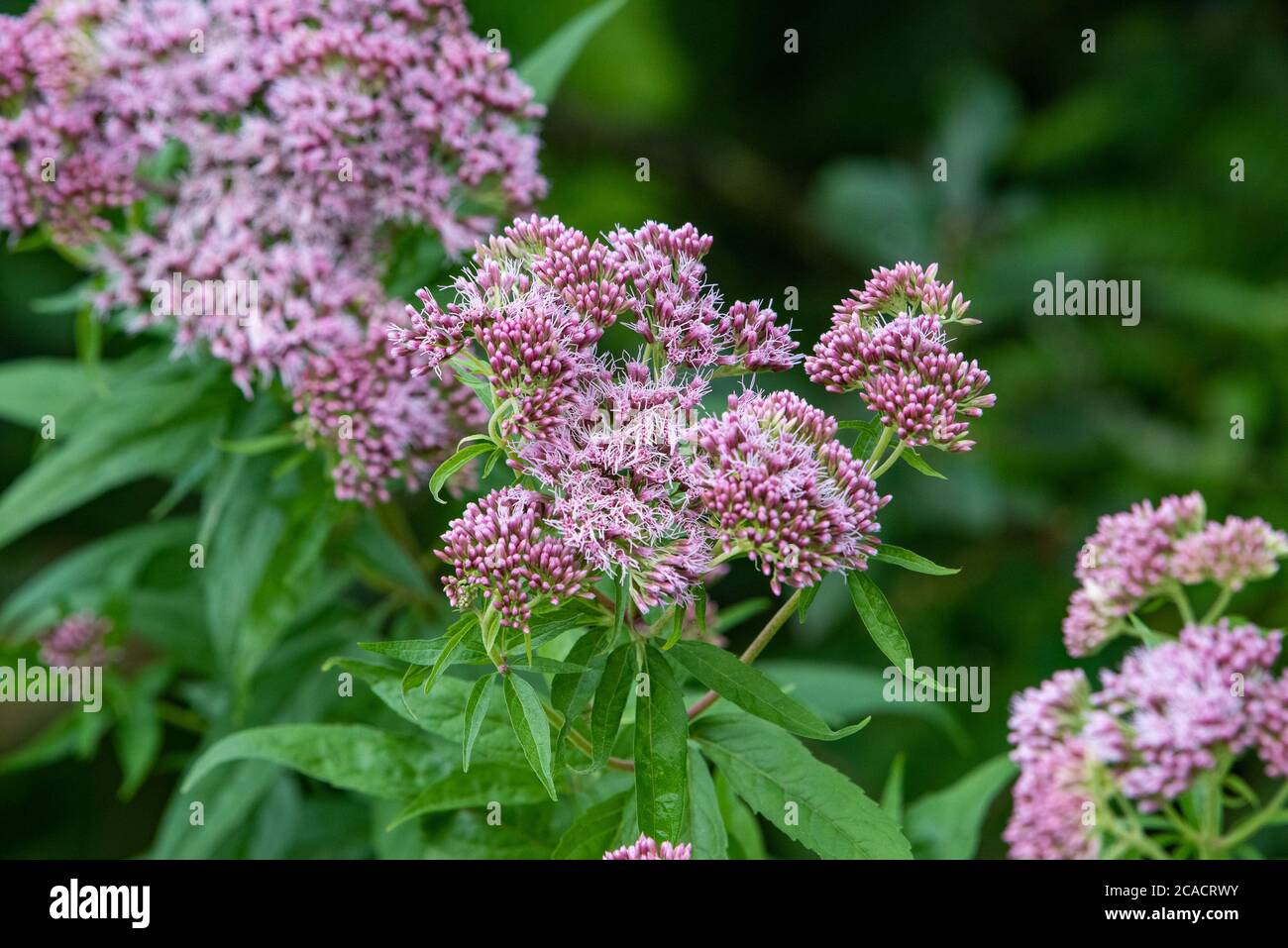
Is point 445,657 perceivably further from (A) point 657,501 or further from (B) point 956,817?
(B) point 956,817

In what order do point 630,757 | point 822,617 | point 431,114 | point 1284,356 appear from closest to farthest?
point 630,757
point 431,114
point 822,617
point 1284,356

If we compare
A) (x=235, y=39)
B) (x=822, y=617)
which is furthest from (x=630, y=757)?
(x=822, y=617)

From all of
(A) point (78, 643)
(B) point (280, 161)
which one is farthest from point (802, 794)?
(A) point (78, 643)

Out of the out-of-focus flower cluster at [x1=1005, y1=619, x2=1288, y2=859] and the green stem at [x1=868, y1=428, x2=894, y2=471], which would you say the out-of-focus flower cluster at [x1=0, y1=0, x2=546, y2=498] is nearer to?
the green stem at [x1=868, y1=428, x2=894, y2=471]

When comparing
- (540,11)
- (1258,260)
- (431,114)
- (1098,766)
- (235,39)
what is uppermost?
(540,11)

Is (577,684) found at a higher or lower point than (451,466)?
lower

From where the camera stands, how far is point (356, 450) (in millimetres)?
1615

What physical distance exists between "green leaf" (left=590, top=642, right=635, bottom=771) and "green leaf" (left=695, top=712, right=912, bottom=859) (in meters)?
0.15

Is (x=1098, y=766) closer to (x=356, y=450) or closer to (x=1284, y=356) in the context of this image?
(x=356, y=450)

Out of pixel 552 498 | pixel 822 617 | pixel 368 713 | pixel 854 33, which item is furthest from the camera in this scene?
pixel 854 33

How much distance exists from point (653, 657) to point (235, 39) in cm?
112

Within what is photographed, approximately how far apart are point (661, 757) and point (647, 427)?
0.32 metres

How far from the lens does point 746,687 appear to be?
1245 millimetres

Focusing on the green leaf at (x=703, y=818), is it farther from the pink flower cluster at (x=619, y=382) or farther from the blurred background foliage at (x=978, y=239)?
the blurred background foliage at (x=978, y=239)
